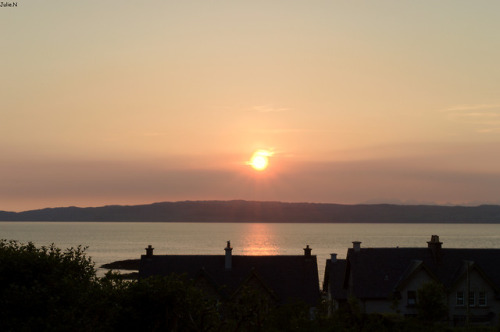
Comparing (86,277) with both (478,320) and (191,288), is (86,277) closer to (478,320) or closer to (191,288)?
(191,288)

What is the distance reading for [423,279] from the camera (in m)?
61.8

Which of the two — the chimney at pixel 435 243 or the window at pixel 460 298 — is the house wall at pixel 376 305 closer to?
the window at pixel 460 298

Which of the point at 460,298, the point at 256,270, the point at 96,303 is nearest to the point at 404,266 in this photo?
the point at 460,298

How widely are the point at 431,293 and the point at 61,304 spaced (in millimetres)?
37312

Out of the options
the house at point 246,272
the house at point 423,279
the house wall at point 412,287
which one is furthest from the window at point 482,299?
the house at point 246,272

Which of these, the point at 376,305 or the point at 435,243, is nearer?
the point at 376,305

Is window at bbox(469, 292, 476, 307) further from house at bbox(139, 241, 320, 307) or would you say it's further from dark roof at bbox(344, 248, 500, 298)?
house at bbox(139, 241, 320, 307)

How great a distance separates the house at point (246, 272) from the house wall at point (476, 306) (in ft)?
42.4

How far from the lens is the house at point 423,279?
6088 centimetres

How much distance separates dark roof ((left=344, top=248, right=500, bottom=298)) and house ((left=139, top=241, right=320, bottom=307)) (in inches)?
184

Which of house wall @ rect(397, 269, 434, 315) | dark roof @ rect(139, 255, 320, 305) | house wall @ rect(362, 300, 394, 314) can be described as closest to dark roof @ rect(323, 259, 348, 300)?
house wall @ rect(362, 300, 394, 314)

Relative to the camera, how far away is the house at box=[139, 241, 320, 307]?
5828 cm

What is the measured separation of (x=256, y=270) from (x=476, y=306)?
2067 cm

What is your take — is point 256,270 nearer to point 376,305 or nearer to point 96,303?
point 376,305
